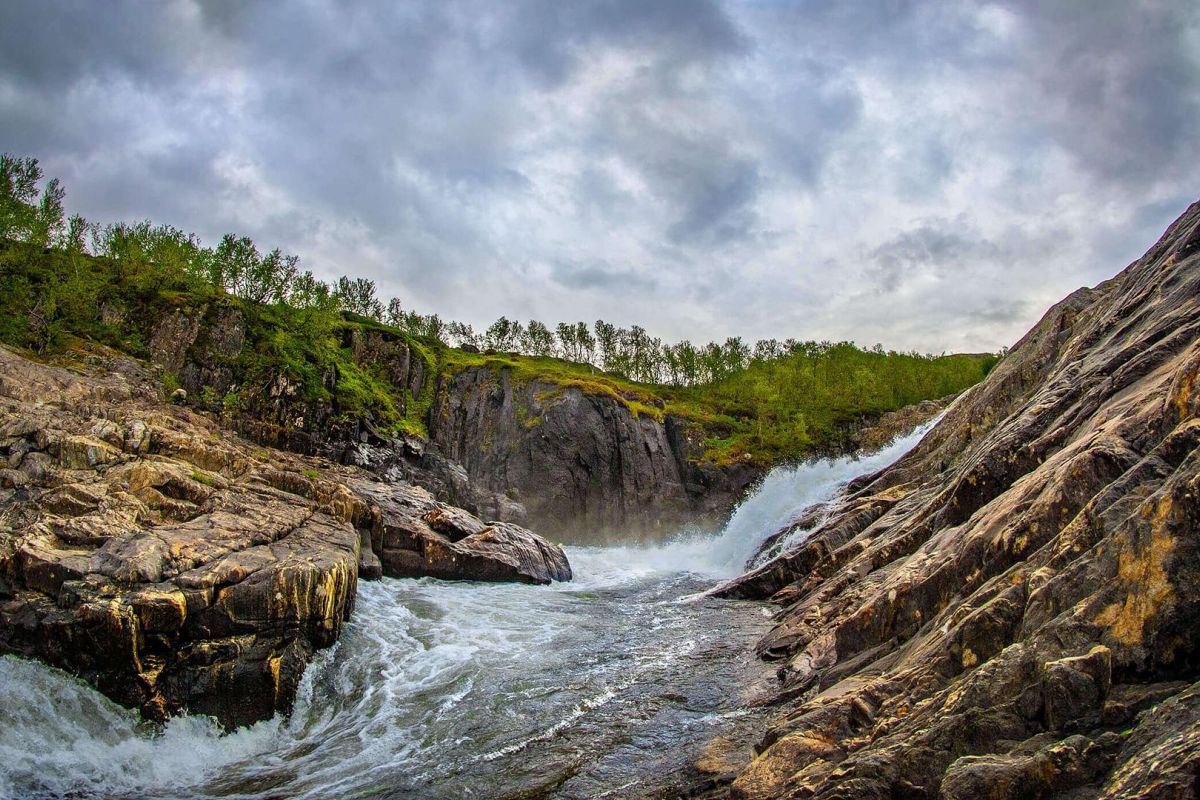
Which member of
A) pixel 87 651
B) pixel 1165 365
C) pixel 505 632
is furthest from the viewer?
pixel 505 632

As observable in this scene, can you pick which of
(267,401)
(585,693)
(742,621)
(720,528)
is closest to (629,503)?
(720,528)

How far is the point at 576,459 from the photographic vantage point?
77.1 meters

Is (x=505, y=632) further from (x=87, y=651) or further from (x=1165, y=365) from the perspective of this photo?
(x=1165, y=365)

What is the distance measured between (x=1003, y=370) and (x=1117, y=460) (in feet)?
85.8

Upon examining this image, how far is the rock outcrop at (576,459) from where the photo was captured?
75.2 m

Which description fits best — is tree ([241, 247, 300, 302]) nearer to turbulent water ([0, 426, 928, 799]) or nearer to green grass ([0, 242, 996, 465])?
green grass ([0, 242, 996, 465])

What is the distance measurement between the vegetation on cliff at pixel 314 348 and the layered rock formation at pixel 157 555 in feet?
55.9

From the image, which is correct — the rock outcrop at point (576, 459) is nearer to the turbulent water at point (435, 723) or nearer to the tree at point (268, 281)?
the tree at point (268, 281)

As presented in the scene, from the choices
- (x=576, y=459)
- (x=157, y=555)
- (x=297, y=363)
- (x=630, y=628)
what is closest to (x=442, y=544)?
(x=630, y=628)

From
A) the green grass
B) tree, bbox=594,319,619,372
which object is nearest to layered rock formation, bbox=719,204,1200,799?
the green grass

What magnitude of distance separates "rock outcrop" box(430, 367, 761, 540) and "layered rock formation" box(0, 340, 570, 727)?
47.2 meters

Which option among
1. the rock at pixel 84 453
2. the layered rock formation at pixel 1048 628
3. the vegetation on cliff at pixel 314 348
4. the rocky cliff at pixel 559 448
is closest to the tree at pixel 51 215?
the vegetation on cliff at pixel 314 348

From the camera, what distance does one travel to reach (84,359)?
35.6 metres

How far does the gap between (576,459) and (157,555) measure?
6211 cm
